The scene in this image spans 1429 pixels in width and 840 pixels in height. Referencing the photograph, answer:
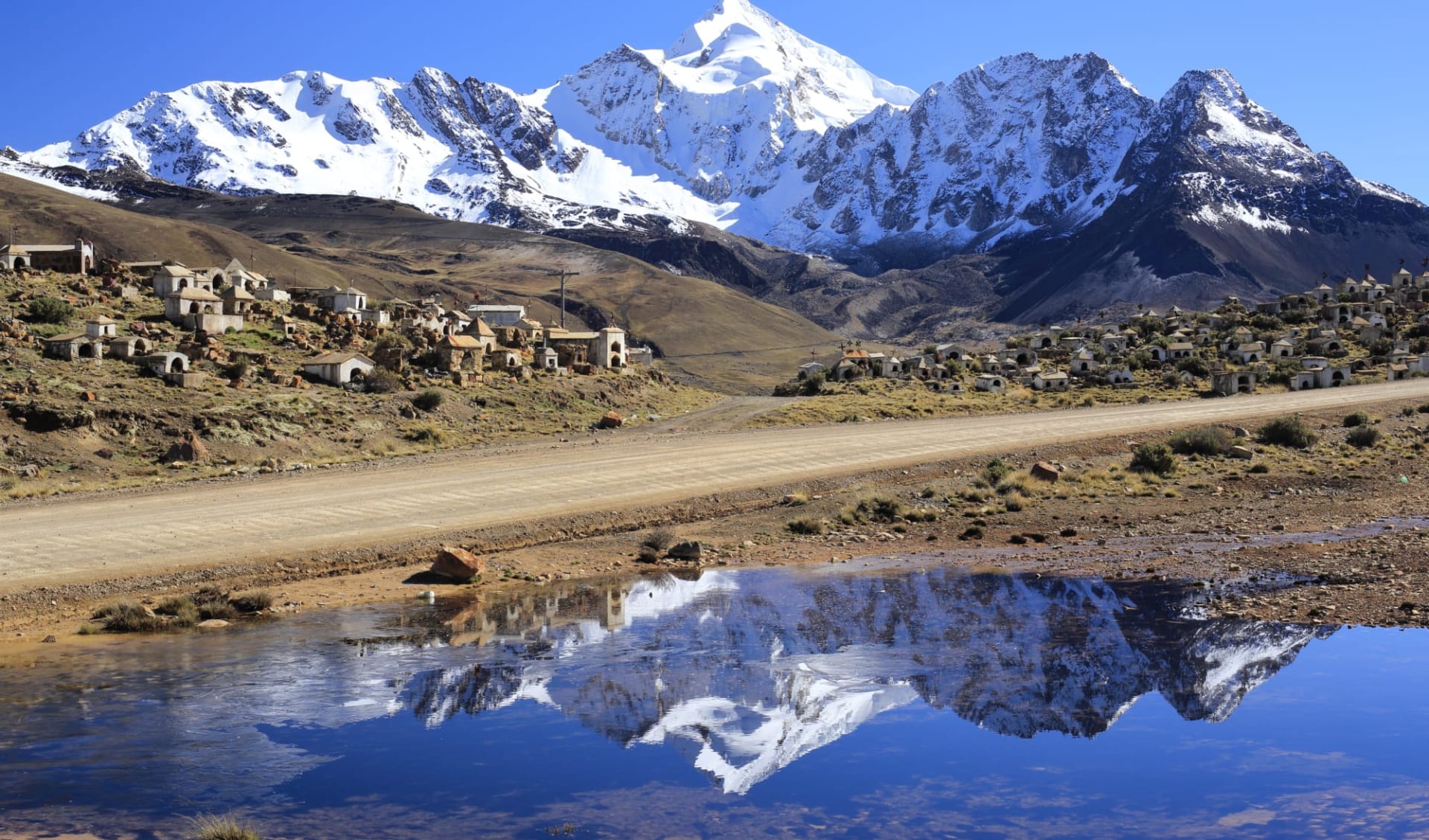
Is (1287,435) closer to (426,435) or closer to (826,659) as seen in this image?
(426,435)

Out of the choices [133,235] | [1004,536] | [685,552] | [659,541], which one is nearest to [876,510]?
[1004,536]

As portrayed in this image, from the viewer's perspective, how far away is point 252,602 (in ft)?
67.7

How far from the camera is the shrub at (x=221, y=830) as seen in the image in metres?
11.0

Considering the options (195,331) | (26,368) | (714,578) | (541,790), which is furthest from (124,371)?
(541,790)

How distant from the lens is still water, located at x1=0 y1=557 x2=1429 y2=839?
12.1 meters

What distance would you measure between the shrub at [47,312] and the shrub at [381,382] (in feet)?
38.4

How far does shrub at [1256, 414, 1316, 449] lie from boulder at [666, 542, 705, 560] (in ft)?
87.5

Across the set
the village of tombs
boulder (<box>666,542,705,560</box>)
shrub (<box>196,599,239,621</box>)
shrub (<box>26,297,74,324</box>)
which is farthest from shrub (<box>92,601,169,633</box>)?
shrub (<box>26,297,74,324</box>)

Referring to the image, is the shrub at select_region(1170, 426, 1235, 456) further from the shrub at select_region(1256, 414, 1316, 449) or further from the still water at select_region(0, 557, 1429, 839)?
the still water at select_region(0, 557, 1429, 839)

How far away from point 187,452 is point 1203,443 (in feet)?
106

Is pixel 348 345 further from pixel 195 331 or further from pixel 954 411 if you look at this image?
pixel 954 411

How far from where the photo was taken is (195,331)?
49.2m

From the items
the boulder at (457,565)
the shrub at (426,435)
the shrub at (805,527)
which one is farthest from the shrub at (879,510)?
the shrub at (426,435)

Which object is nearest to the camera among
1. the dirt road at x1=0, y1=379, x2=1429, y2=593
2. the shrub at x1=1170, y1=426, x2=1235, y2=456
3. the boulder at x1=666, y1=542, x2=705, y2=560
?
the dirt road at x1=0, y1=379, x2=1429, y2=593
